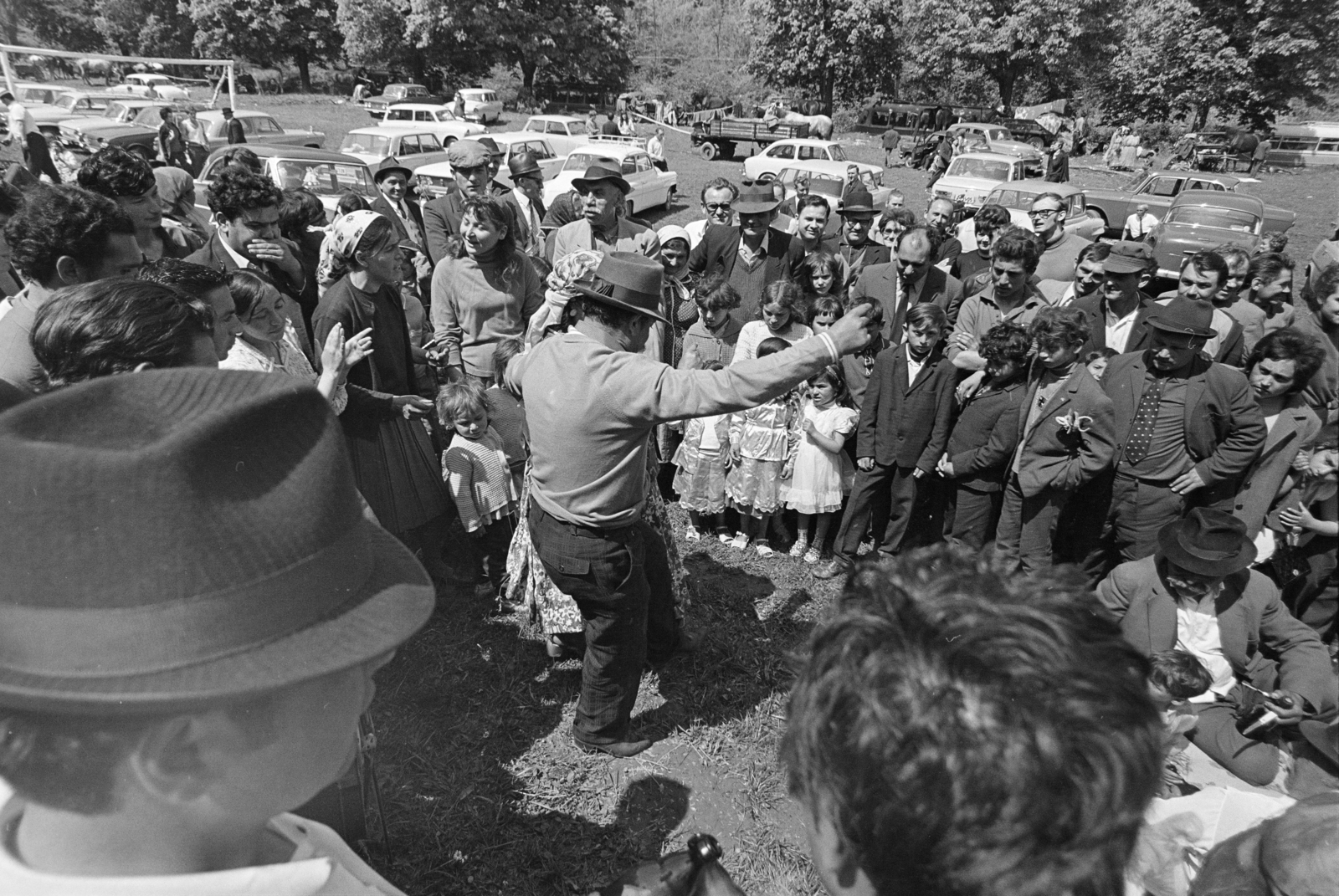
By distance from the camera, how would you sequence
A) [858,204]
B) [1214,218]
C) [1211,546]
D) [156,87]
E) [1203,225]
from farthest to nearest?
[156,87]
[1214,218]
[1203,225]
[858,204]
[1211,546]

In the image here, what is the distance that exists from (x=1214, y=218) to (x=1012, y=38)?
29.1 meters

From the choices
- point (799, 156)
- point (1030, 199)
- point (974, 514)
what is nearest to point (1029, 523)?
point (974, 514)

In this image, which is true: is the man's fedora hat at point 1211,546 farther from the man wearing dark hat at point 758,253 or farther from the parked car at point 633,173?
the parked car at point 633,173

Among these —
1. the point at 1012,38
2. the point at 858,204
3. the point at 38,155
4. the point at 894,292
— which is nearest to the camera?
the point at 894,292

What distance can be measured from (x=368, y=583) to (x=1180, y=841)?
221 centimetres

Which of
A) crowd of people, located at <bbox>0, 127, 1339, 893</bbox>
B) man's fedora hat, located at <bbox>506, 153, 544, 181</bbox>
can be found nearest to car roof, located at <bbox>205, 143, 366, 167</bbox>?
crowd of people, located at <bbox>0, 127, 1339, 893</bbox>

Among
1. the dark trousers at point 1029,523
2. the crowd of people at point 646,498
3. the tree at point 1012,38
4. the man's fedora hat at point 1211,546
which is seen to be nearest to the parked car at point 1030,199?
the crowd of people at point 646,498

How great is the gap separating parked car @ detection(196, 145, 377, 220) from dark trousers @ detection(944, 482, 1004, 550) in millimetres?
10619

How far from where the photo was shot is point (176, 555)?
2.50 feet

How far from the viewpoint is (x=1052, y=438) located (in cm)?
396

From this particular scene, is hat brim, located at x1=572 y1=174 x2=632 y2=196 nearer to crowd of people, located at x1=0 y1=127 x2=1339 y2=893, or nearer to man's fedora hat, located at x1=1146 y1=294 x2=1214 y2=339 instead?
crowd of people, located at x1=0 y1=127 x2=1339 y2=893

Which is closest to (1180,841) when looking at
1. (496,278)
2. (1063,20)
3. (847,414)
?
(847,414)

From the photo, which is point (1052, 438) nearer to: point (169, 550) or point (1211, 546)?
point (1211, 546)

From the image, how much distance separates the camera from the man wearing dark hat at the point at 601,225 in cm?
597
